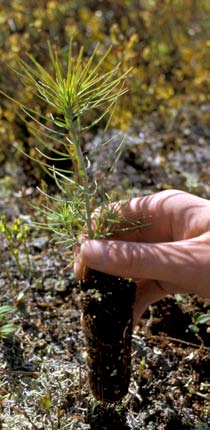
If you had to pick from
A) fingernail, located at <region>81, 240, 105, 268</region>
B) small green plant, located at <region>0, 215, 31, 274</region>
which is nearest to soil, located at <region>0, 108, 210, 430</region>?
small green plant, located at <region>0, 215, 31, 274</region>

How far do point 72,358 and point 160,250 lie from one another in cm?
70

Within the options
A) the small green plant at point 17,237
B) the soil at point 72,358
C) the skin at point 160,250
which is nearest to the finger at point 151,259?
the skin at point 160,250

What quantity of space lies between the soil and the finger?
42 centimetres

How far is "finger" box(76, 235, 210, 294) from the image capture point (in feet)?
5.08

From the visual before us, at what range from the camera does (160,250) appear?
1579 millimetres

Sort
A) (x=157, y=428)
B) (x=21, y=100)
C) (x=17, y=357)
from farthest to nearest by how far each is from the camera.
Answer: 1. (x=21, y=100)
2. (x=17, y=357)
3. (x=157, y=428)

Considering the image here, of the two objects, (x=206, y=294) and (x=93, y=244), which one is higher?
(x=93, y=244)

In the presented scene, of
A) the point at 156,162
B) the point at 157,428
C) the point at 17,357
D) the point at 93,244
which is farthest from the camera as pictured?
the point at 156,162

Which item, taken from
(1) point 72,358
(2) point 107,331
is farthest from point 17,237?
(2) point 107,331

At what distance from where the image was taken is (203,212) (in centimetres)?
177

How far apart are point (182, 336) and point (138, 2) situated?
9.39ft

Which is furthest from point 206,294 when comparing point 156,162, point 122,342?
point 156,162

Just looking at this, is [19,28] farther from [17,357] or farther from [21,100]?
[17,357]

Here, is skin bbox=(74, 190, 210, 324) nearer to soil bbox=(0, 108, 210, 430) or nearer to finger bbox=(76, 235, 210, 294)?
finger bbox=(76, 235, 210, 294)
